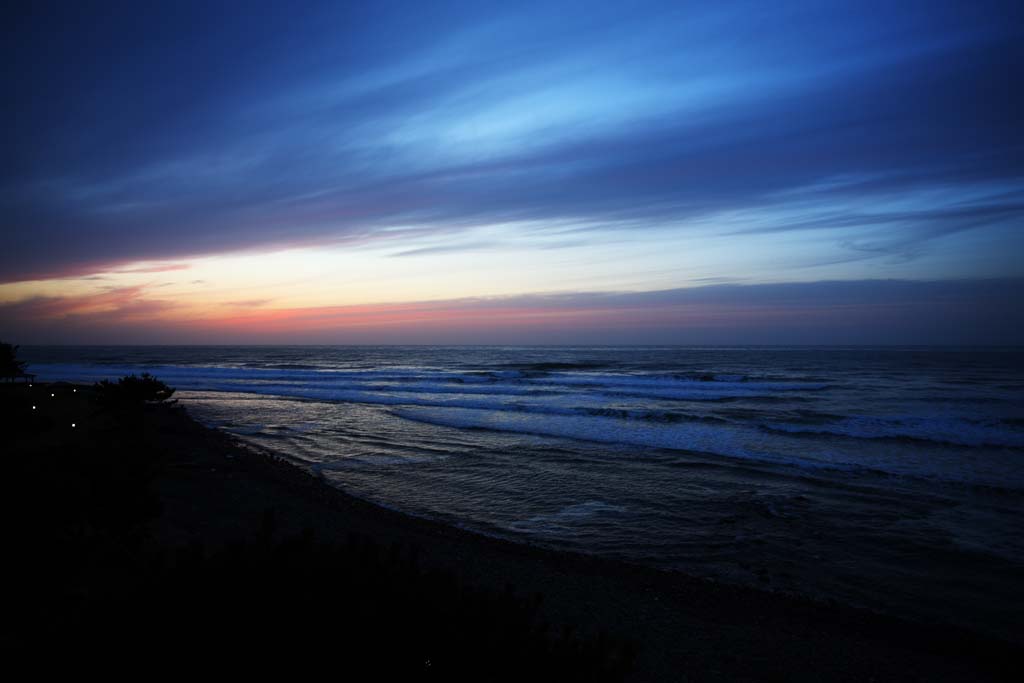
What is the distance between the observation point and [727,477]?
12109 mm

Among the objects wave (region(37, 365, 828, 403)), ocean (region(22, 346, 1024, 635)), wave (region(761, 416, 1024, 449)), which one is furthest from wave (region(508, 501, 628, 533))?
wave (region(37, 365, 828, 403))

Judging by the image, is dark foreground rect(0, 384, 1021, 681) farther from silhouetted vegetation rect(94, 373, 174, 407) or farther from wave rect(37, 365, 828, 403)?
wave rect(37, 365, 828, 403)

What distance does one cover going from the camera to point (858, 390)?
3219cm

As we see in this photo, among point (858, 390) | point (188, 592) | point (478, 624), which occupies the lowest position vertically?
point (858, 390)

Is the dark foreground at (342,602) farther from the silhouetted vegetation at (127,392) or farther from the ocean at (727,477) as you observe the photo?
the silhouetted vegetation at (127,392)

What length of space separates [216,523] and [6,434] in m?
2.60

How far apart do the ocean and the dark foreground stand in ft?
3.06

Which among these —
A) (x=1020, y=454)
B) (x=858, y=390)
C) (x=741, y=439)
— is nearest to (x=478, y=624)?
(x=741, y=439)

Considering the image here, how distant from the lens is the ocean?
24.0 ft

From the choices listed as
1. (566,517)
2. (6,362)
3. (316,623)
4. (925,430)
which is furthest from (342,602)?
(6,362)

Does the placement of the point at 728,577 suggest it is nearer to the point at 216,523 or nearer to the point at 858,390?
the point at 216,523

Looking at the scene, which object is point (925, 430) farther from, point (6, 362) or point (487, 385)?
point (6, 362)

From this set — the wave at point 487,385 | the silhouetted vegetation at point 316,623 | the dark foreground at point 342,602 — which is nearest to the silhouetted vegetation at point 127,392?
the dark foreground at point 342,602

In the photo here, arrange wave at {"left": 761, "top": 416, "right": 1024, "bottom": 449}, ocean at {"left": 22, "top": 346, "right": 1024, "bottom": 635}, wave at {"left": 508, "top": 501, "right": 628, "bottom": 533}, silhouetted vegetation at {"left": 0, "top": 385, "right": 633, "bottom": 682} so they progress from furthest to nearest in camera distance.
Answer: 1. wave at {"left": 761, "top": 416, "right": 1024, "bottom": 449}
2. wave at {"left": 508, "top": 501, "right": 628, "bottom": 533}
3. ocean at {"left": 22, "top": 346, "right": 1024, "bottom": 635}
4. silhouetted vegetation at {"left": 0, "top": 385, "right": 633, "bottom": 682}
